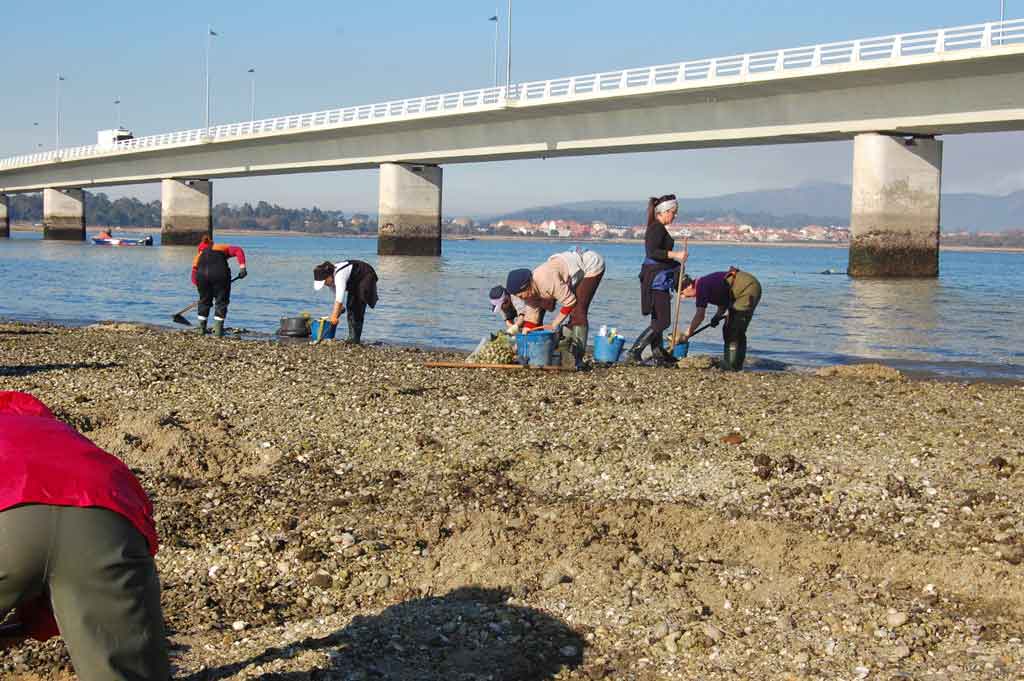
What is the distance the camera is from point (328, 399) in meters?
9.11

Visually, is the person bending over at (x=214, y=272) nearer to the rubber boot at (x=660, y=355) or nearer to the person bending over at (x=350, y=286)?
the person bending over at (x=350, y=286)

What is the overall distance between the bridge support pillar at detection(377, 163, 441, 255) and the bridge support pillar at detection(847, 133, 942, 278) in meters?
24.7

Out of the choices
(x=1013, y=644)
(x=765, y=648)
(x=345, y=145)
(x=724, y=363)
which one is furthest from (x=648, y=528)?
(x=345, y=145)

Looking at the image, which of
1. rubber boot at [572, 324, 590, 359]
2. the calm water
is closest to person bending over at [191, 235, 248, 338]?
the calm water

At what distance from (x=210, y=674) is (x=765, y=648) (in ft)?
7.00

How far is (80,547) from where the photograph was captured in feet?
9.65

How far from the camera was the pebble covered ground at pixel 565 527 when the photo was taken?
4.45 m

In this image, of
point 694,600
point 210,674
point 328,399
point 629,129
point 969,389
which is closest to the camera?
point 210,674

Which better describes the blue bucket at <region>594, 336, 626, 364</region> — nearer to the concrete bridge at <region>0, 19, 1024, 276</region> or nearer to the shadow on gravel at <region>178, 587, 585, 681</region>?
the shadow on gravel at <region>178, 587, 585, 681</region>

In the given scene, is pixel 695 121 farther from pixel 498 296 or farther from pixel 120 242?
pixel 120 242

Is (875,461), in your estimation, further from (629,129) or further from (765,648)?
(629,129)

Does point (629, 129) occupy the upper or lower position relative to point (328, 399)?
upper

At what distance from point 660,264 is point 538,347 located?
6.83 feet

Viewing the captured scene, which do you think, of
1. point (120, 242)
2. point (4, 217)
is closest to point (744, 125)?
point (120, 242)
